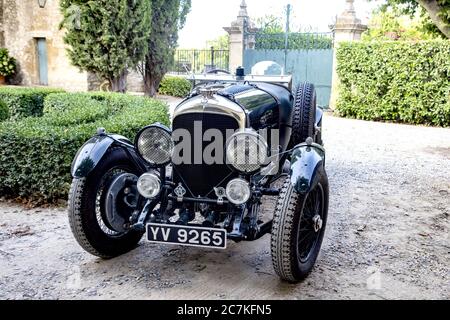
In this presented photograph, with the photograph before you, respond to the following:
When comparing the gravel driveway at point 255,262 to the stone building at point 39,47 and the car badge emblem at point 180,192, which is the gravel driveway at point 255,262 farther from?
the stone building at point 39,47

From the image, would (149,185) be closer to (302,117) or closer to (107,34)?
(302,117)

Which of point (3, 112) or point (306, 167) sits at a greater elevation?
point (306, 167)

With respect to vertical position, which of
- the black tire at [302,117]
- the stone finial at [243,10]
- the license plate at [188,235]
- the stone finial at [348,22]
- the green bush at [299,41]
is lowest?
the license plate at [188,235]

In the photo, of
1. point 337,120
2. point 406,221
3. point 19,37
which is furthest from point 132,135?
point 19,37

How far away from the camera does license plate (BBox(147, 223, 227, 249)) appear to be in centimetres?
314

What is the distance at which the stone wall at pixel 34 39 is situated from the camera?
1541 centimetres

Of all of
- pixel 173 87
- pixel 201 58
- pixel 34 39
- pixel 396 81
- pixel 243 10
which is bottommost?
pixel 173 87

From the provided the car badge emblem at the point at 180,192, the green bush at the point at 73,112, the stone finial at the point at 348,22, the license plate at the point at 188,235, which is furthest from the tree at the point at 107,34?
the license plate at the point at 188,235

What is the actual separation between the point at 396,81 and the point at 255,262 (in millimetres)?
9078

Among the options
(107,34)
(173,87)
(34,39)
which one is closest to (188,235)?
(107,34)

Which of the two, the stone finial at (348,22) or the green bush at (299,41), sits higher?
the stone finial at (348,22)

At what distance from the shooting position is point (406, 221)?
4773mm

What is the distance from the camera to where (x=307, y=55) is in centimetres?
1409

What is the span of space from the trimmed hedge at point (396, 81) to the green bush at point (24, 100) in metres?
7.66
